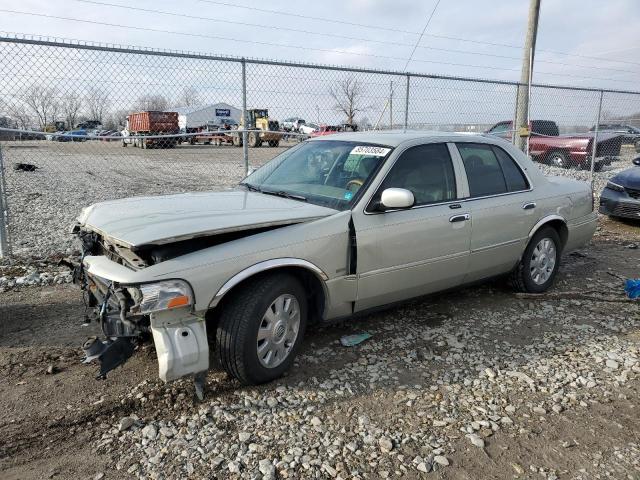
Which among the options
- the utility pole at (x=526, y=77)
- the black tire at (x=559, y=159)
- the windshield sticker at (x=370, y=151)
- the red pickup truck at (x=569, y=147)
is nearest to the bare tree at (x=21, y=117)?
the windshield sticker at (x=370, y=151)

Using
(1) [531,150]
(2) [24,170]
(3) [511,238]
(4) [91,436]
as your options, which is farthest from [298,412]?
(1) [531,150]

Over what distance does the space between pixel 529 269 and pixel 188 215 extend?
3542 mm

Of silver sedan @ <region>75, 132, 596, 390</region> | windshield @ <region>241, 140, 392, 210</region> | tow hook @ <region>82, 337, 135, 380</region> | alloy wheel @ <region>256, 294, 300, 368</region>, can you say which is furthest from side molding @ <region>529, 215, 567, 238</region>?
tow hook @ <region>82, 337, 135, 380</region>

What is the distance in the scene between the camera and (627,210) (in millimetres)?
8711

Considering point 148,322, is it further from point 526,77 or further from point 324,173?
point 526,77

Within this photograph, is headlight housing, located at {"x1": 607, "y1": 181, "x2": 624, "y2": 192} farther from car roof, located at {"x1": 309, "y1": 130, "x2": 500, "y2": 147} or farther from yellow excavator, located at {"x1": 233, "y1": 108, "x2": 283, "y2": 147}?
yellow excavator, located at {"x1": 233, "y1": 108, "x2": 283, "y2": 147}

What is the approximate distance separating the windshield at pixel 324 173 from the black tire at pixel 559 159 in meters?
13.7

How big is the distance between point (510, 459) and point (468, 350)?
1319 mm

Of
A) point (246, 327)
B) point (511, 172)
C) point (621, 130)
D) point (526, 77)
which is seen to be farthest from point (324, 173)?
point (621, 130)

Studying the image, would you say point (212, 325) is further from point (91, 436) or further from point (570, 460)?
point (570, 460)

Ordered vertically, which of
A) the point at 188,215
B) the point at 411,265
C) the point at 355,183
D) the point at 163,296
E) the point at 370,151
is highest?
the point at 370,151

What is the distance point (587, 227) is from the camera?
5758 mm

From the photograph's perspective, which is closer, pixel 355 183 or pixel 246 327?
pixel 246 327

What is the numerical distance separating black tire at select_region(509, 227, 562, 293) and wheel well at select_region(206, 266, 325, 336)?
8.12ft
